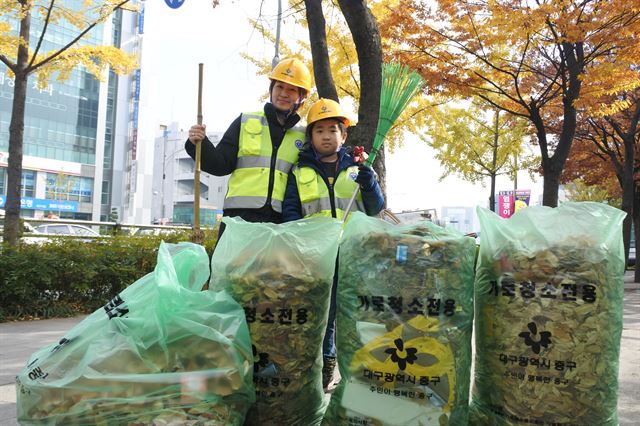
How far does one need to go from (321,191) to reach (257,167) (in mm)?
377

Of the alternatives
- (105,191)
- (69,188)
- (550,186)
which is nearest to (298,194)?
(550,186)

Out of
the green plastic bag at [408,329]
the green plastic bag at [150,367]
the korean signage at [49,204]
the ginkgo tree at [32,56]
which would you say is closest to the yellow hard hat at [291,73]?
the green plastic bag at [408,329]

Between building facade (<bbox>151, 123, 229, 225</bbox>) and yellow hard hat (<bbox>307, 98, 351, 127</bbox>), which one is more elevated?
building facade (<bbox>151, 123, 229, 225</bbox>)

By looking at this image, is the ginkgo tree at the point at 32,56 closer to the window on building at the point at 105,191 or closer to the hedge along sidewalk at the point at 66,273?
the hedge along sidewalk at the point at 66,273

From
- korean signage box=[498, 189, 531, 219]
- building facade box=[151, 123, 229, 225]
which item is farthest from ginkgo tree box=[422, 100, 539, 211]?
building facade box=[151, 123, 229, 225]

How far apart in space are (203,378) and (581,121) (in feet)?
50.3

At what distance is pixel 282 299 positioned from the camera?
2008mm

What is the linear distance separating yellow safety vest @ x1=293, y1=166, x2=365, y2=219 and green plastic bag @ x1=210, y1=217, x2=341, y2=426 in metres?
0.60

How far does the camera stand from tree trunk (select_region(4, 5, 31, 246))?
7.00 m

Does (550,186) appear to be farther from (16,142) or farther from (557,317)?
(16,142)

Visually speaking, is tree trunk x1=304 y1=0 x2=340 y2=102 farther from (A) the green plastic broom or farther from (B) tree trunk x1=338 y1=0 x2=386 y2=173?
(A) the green plastic broom

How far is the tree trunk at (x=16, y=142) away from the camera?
700 centimetres

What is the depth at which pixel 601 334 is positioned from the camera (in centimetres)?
184

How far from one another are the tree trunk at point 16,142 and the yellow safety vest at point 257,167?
5.23m
